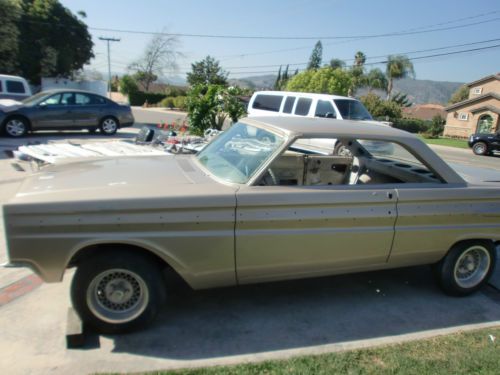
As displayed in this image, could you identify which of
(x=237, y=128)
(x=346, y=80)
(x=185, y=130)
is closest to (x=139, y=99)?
(x=346, y=80)

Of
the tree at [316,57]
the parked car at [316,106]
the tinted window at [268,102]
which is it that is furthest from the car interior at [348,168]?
the tree at [316,57]

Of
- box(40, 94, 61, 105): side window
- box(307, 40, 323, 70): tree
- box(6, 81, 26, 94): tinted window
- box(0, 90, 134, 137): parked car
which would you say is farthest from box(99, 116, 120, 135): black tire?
box(307, 40, 323, 70): tree

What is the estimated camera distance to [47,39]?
3203 cm

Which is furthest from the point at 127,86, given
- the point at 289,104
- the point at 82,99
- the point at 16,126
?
the point at 289,104

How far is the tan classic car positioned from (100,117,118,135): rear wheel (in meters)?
11.0

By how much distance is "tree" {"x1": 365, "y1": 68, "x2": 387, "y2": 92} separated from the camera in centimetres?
6288

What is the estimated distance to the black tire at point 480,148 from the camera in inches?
842

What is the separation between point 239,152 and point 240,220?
79 cm

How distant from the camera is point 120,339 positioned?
3.11 m

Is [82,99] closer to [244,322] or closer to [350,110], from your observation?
[350,110]

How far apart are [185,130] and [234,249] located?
8.83 metres

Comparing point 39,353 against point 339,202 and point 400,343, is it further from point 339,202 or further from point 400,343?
point 400,343

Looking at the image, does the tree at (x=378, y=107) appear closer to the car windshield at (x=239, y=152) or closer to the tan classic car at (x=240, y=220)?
the tan classic car at (x=240, y=220)

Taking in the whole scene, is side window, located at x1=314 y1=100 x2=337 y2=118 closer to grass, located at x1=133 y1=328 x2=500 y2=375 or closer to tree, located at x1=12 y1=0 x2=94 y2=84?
grass, located at x1=133 y1=328 x2=500 y2=375
